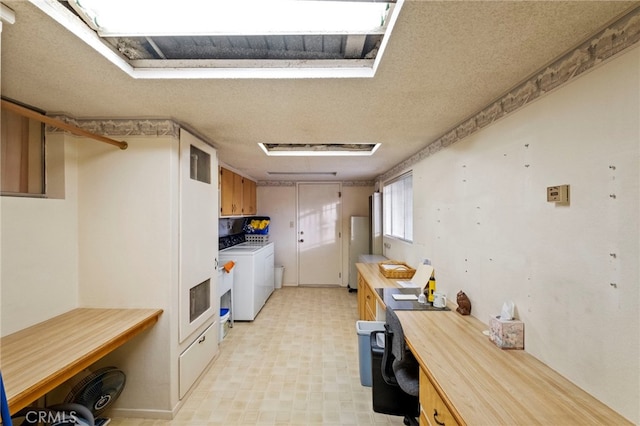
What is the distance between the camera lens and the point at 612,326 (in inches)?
37.3

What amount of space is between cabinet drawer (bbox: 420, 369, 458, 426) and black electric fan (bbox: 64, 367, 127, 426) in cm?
197

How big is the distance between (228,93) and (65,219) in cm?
151

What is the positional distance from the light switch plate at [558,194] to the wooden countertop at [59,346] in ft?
7.75

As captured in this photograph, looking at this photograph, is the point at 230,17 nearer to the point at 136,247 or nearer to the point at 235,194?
the point at 136,247

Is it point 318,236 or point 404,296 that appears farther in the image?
point 318,236

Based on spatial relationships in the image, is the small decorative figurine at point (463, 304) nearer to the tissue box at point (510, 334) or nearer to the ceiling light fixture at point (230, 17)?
the tissue box at point (510, 334)

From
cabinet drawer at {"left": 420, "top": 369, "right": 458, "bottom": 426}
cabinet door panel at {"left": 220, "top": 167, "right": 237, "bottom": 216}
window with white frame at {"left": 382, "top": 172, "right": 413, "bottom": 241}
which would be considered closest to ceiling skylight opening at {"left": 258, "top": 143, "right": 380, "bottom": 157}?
window with white frame at {"left": 382, "top": 172, "right": 413, "bottom": 241}

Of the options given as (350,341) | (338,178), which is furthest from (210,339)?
(338,178)

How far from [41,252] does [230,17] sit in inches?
74.2

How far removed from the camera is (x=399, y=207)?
3967 millimetres

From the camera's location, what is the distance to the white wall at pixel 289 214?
556 cm

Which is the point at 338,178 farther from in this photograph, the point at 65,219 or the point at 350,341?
the point at 65,219

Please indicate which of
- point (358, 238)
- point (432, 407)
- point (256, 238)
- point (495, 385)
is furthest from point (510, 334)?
point (256, 238)

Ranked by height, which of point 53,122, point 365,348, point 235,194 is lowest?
point 365,348
